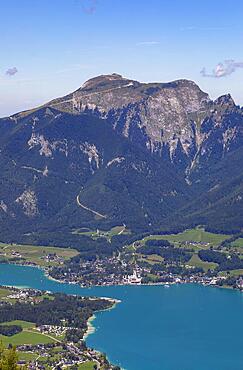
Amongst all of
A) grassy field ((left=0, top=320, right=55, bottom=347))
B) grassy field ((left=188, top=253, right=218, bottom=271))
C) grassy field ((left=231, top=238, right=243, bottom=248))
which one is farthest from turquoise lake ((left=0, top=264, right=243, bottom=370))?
grassy field ((left=231, top=238, right=243, bottom=248))

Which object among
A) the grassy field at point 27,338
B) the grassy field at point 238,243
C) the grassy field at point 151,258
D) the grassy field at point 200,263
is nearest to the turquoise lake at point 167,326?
the grassy field at point 27,338

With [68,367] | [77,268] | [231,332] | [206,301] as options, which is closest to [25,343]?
[68,367]

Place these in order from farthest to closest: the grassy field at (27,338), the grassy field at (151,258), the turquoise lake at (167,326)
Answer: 1. the grassy field at (151,258)
2. the grassy field at (27,338)
3. the turquoise lake at (167,326)

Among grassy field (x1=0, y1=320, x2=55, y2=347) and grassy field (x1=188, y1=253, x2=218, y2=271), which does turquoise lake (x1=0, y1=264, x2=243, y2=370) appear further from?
grassy field (x1=188, y1=253, x2=218, y2=271)

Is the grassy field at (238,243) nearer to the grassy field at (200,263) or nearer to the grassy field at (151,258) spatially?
the grassy field at (200,263)

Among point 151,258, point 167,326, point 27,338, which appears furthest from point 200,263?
point 27,338

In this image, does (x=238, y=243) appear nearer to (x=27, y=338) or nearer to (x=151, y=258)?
(x=151, y=258)
